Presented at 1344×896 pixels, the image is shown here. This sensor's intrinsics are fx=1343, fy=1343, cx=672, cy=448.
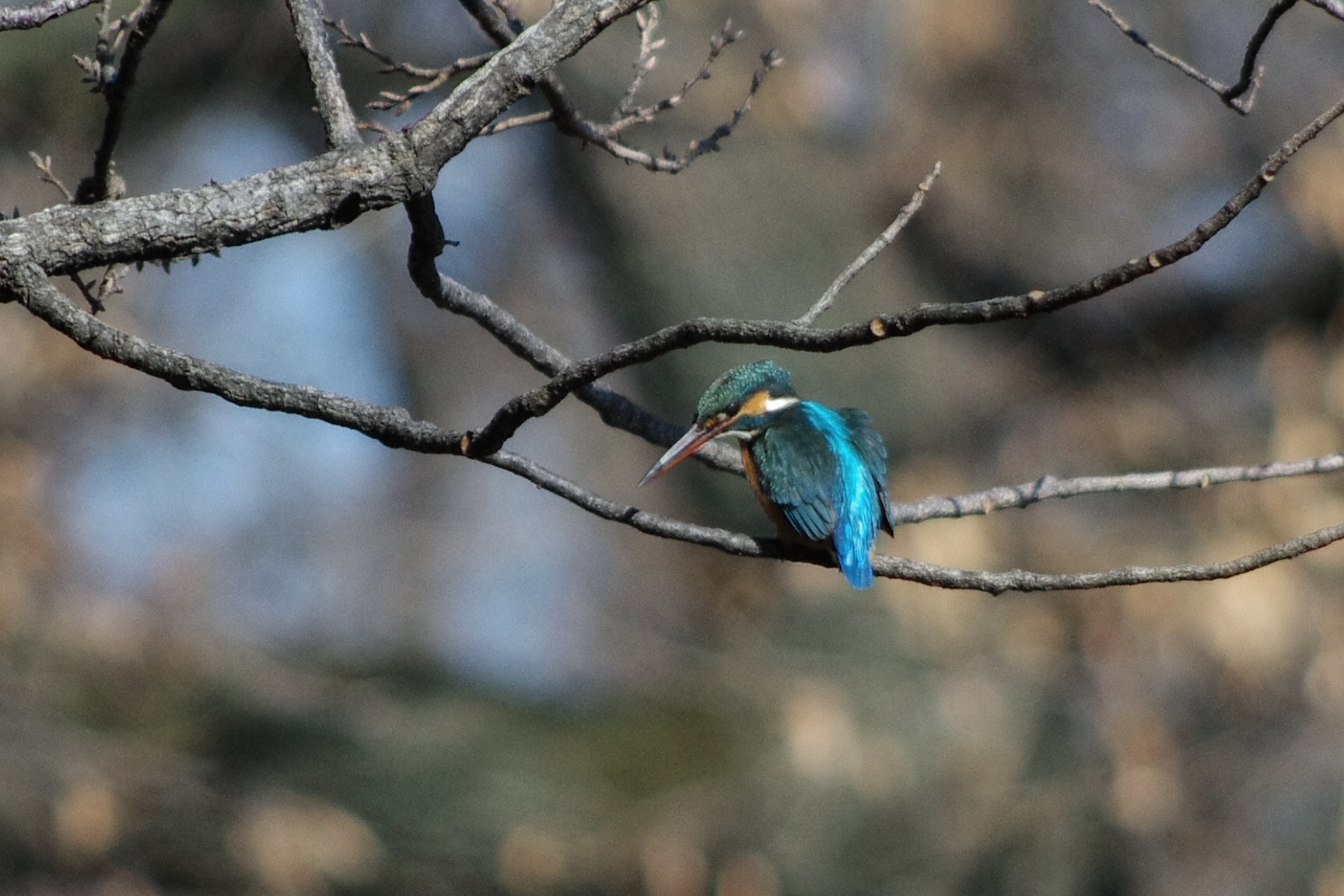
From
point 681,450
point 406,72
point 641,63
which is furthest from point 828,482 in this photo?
point 406,72

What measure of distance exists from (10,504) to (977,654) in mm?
5280

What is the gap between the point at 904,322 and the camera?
60.5 inches

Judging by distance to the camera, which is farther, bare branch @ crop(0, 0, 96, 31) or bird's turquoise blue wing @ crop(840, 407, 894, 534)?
bird's turquoise blue wing @ crop(840, 407, 894, 534)

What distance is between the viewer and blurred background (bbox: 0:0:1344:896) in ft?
21.6

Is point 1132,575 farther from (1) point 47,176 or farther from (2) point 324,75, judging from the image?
(1) point 47,176

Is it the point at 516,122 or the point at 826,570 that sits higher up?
the point at 826,570

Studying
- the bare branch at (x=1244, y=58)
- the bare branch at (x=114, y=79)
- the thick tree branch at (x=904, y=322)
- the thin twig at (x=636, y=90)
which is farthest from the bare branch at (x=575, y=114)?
the thick tree branch at (x=904, y=322)

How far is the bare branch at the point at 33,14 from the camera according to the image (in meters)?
1.97

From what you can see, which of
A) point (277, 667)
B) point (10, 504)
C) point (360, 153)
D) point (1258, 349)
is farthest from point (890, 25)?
point (360, 153)

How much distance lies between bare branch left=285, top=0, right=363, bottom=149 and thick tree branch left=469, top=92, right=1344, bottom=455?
0.53m

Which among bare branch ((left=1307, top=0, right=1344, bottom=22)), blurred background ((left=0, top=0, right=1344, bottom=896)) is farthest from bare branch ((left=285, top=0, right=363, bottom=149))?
blurred background ((left=0, top=0, right=1344, bottom=896))

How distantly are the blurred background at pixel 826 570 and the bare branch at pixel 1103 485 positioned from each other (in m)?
3.70

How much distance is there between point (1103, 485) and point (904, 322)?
1.06 meters

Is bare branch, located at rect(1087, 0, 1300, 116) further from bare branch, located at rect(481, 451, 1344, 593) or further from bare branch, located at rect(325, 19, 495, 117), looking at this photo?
bare branch, located at rect(325, 19, 495, 117)
